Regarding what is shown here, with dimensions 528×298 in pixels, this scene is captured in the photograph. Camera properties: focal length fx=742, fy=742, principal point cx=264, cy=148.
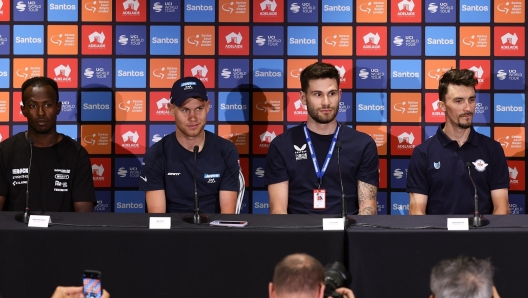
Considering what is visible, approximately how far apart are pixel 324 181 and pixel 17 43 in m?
2.48

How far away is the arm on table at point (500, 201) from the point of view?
14.7 ft

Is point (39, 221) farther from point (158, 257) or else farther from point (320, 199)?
point (320, 199)

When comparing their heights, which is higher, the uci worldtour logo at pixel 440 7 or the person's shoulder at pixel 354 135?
the uci worldtour logo at pixel 440 7

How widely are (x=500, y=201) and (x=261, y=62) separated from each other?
1.90m

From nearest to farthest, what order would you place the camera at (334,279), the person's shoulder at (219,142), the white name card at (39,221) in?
1. the camera at (334,279)
2. the white name card at (39,221)
3. the person's shoulder at (219,142)

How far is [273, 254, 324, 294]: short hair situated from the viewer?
7.49 feet

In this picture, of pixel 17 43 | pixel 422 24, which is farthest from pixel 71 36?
pixel 422 24

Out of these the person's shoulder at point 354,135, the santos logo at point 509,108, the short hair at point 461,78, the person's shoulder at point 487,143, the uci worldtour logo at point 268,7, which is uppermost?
the uci worldtour logo at point 268,7

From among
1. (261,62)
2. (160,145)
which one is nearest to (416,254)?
(160,145)

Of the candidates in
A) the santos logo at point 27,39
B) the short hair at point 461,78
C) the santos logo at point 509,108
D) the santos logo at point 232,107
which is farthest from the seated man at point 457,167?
the santos logo at point 27,39

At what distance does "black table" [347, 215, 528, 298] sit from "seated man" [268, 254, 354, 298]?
95cm

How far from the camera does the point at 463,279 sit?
2170mm

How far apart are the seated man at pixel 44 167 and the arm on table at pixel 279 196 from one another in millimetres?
1108

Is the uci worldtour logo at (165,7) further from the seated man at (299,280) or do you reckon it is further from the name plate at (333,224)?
the seated man at (299,280)
